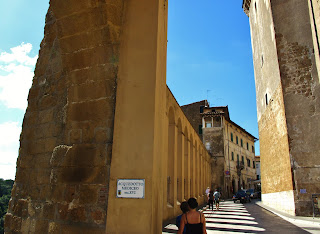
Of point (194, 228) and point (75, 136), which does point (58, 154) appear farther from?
point (194, 228)

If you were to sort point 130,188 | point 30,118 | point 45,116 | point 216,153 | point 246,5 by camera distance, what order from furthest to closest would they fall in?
point 216,153, point 246,5, point 30,118, point 45,116, point 130,188

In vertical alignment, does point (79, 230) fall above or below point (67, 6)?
below

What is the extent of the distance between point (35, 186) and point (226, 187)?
27694 millimetres

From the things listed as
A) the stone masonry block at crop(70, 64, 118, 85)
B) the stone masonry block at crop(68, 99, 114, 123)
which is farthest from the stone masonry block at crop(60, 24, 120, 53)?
the stone masonry block at crop(68, 99, 114, 123)

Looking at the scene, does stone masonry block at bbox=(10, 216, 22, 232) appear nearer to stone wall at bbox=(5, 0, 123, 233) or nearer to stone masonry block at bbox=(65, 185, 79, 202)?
stone wall at bbox=(5, 0, 123, 233)

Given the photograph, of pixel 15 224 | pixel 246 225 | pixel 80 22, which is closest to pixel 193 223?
pixel 15 224

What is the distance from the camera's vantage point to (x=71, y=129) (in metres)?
3.92

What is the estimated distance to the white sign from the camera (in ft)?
10.7

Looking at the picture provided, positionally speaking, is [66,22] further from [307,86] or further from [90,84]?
[307,86]

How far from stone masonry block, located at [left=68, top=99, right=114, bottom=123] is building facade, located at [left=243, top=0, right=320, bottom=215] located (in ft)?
31.9

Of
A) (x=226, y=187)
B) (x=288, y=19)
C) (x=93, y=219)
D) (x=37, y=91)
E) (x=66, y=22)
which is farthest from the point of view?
(x=226, y=187)

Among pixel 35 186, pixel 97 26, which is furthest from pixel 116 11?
pixel 35 186

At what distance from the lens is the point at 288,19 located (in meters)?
12.4

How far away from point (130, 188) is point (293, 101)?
10.4 metres
